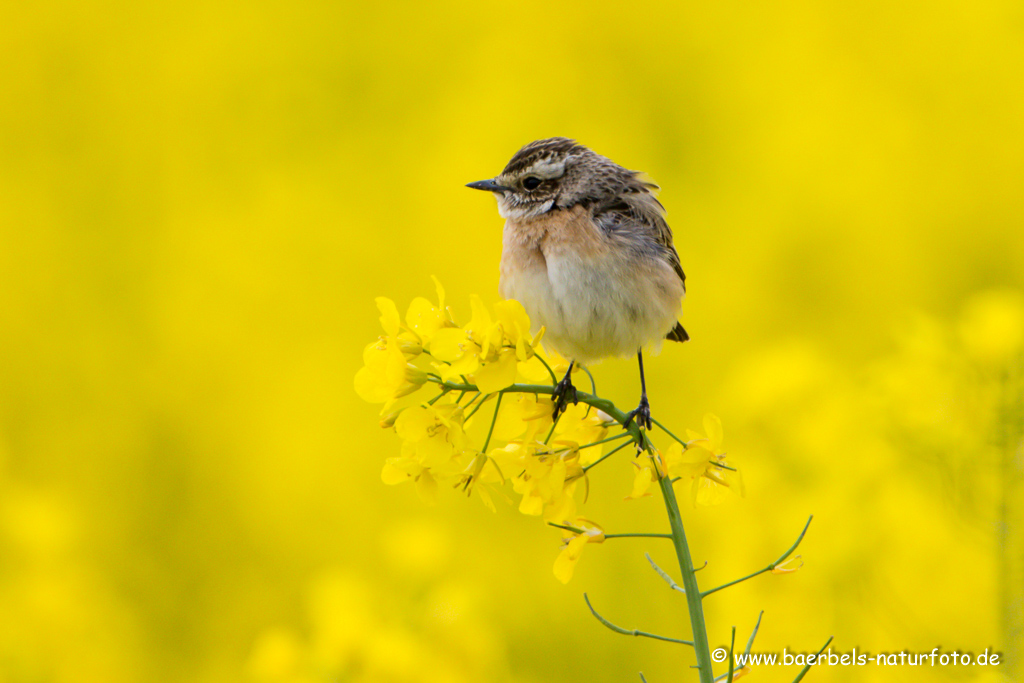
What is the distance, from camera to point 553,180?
3.60 metres

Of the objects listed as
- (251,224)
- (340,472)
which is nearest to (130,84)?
(251,224)

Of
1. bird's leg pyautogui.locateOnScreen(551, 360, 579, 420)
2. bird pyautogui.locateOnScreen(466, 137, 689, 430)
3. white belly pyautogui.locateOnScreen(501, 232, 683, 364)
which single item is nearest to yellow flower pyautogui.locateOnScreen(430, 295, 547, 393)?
bird's leg pyautogui.locateOnScreen(551, 360, 579, 420)

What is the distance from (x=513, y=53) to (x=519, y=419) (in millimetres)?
8807

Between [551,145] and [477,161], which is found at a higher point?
[477,161]

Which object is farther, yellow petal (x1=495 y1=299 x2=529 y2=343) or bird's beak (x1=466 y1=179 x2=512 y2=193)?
bird's beak (x1=466 y1=179 x2=512 y2=193)

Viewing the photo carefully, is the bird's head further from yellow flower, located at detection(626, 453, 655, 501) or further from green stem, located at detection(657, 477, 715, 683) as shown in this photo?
green stem, located at detection(657, 477, 715, 683)

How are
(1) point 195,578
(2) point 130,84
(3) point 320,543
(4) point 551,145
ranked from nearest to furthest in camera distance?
1. (4) point 551,145
2. (1) point 195,578
3. (3) point 320,543
4. (2) point 130,84

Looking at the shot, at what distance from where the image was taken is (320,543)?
7043 mm

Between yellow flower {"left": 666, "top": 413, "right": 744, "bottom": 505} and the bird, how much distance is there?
82 cm

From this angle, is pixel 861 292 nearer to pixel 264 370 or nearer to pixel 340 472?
pixel 340 472

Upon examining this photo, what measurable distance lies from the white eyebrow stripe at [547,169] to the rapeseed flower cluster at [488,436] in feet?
4.98

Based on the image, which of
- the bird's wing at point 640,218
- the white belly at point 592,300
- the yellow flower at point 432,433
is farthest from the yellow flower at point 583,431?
→ the bird's wing at point 640,218

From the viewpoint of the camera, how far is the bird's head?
3.56m

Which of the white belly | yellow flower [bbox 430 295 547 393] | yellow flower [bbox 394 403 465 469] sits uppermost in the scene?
the white belly
